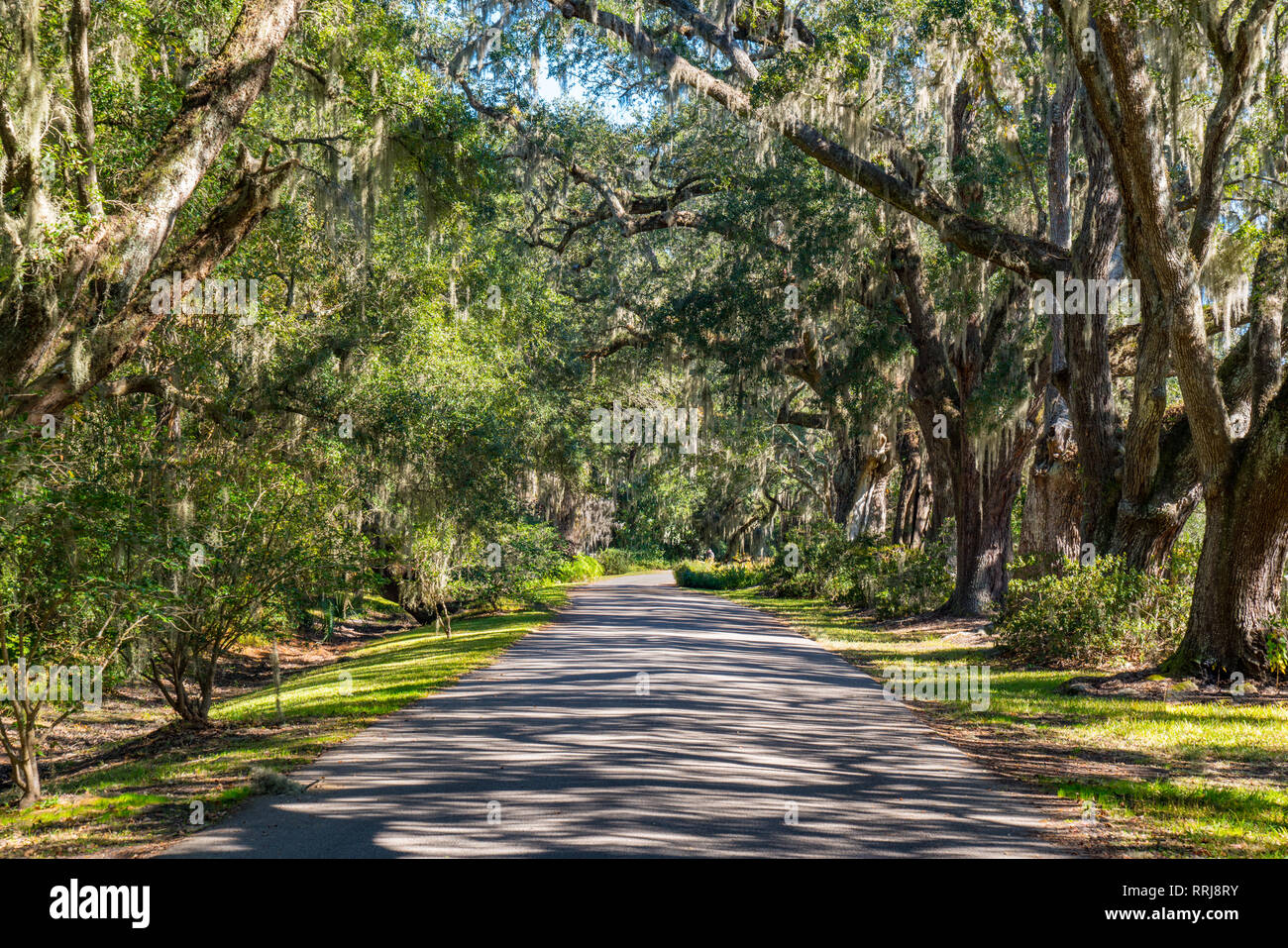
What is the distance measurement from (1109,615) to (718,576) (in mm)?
30931

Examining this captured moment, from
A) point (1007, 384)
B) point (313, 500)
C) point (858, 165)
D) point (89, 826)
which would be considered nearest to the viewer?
point (89, 826)

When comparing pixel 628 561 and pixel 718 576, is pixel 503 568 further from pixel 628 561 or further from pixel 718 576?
pixel 628 561

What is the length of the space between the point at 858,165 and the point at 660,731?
8.23m

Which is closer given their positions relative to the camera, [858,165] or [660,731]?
[660,731]

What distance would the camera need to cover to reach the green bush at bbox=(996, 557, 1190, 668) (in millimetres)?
12602

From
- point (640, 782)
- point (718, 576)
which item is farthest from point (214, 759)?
point (718, 576)

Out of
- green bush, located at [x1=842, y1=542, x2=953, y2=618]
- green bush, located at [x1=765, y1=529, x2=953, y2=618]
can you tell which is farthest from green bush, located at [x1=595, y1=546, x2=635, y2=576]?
green bush, located at [x1=842, y1=542, x2=953, y2=618]

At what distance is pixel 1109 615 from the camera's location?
12.7m

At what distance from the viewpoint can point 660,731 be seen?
853 cm

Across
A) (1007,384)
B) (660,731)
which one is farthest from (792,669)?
(1007,384)

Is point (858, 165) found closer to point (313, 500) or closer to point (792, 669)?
point (792, 669)

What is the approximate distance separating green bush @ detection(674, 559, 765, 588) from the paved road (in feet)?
97.8

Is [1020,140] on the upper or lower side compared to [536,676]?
upper

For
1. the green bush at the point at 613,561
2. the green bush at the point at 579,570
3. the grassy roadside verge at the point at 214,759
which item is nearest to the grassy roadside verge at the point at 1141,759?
the grassy roadside verge at the point at 214,759
